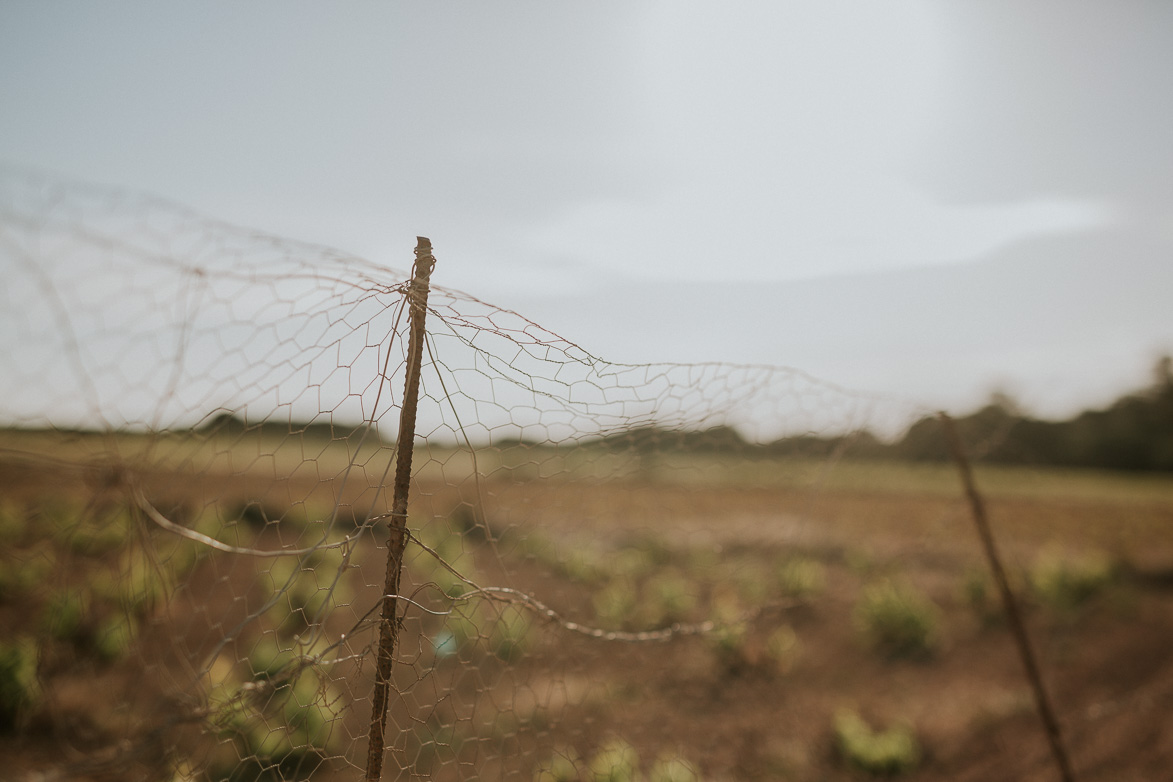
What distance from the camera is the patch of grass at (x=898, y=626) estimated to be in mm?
5512

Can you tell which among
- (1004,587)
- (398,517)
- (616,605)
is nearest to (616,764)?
(1004,587)

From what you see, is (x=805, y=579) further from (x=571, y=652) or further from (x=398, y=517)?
(x=398, y=517)

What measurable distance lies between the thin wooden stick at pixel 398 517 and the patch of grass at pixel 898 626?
5.86 meters

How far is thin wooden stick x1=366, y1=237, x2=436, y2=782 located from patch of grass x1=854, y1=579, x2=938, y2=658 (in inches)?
231

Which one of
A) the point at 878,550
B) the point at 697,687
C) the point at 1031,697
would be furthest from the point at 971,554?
the point at 697,687

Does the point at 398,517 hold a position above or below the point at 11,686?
above

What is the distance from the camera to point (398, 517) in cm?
117

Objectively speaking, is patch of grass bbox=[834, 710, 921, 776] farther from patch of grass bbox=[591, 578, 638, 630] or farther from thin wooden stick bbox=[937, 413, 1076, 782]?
patch of grass bbox=[591, 578, 638, 630]

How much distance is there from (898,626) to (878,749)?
2205 millimetres

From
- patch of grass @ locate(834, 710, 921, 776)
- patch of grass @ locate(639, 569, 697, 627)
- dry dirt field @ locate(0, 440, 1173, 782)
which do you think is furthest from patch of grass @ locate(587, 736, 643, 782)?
patch of grass @ locate(639, 569, 697, 627)

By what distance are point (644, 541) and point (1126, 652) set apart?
21.4 ft

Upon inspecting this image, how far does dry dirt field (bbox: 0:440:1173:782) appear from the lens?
1.39 m

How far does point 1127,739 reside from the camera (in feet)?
12.5

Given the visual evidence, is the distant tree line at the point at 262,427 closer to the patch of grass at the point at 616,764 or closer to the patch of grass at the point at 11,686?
the patch of grass at the point at 616,764
